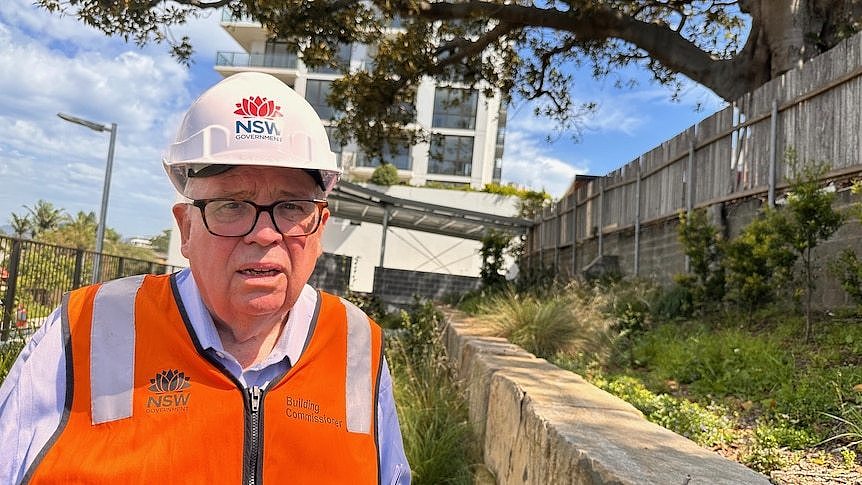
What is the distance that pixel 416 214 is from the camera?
23609 millimetres

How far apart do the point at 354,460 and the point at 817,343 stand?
15.4 ft

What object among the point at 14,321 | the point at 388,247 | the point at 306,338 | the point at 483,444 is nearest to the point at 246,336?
the point at 306,338

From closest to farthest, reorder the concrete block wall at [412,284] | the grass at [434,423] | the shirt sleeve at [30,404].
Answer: the shirt sleeve at [30,404] < the grass at [434,423] < the concrete block wall at [412,284]

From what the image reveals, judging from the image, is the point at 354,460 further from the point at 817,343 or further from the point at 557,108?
the point at 557,108

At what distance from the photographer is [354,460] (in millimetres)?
1561

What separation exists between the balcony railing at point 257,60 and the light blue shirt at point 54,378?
3808cm

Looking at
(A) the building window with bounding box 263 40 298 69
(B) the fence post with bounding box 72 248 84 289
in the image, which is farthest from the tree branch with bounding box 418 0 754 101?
(A) the building window with bounding box 263 40 298 69

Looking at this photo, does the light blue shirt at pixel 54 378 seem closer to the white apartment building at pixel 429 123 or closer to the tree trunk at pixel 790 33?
the tree trunk at pixel 790 33

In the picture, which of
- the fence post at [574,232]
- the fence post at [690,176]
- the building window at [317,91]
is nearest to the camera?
the fence post at [690,176]

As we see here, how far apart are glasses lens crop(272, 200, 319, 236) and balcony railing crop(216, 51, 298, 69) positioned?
125ft

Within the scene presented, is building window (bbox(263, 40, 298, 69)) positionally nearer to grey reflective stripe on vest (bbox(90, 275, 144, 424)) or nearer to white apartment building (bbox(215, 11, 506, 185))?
white apartment building (bbox(215, 11, 506, 185))

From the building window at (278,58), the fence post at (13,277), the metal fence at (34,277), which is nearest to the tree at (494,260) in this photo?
the metal fence at (34,277)

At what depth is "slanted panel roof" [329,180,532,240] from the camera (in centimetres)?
2073

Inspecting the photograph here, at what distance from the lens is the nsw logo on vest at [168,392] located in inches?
55.7
